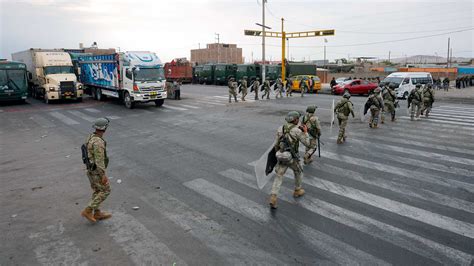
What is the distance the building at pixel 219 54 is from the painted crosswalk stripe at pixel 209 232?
67404 millimetres

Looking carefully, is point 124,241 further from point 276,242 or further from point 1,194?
point 1,194

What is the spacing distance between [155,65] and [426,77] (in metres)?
21.0

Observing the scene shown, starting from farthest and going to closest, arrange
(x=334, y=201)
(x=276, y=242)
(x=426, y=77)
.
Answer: (x=426, y=77), (x=334, y=201), (x=276, y=242)

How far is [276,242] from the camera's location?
4.73 metres

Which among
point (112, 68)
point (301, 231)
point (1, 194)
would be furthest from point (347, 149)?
point (112, 68)

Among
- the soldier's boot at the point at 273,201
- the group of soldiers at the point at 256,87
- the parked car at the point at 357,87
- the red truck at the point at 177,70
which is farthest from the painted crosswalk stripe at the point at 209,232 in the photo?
the red truck at the point at 177,70

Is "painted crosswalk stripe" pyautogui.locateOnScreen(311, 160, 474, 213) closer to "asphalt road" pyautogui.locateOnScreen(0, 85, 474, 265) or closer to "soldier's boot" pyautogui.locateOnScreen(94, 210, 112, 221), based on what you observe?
"asphalt road" pyautogui.locateOnScreen(0, 85, 474, 265)

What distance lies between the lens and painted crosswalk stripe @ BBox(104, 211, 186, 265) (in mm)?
4312

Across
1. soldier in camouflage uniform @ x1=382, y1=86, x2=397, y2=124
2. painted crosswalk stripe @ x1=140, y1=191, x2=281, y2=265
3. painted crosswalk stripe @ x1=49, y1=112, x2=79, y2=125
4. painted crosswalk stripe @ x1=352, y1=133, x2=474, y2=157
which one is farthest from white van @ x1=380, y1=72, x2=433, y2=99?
painted crosswalk stripe @ x1=140, y1=191, x2=281, y2=265

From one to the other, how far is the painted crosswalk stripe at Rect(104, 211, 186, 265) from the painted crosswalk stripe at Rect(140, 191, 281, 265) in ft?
1.69

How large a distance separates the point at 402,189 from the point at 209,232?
4255mm

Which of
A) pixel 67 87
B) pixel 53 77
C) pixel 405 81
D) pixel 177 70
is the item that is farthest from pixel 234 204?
pixel 177 70

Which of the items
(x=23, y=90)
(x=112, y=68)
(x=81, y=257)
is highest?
(x=112, y=68)

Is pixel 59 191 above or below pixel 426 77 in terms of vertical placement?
below
